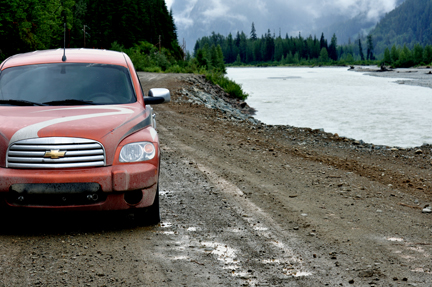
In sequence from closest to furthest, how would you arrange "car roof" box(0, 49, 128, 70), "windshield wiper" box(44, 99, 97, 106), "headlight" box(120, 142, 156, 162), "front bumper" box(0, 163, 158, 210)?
"front bumper" box(0, 163, 158, 210), "headlight" box(120, 142, 156, 162), "windshield wiper" box(44, 99, 97, 106), "car roof" box(0, 49, 128, 70)

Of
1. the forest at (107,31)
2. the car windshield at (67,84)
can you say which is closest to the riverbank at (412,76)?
the forest at (107,31)

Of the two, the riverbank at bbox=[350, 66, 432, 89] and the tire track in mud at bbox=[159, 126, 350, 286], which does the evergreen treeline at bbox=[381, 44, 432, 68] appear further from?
the tire track in mud at bbox=[159, 126, 350, 286]

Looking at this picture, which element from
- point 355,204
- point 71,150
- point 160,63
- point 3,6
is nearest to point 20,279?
point 71,150

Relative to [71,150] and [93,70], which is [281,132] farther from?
[71,150]

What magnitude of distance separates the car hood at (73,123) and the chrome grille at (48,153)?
60 mm

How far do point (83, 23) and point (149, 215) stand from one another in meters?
91.0

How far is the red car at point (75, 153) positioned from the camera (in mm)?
4305

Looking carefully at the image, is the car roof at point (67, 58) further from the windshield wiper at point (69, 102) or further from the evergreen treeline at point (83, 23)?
the evergreen treeline at point (83, 23)

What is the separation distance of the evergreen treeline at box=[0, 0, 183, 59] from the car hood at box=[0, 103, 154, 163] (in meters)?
38.7

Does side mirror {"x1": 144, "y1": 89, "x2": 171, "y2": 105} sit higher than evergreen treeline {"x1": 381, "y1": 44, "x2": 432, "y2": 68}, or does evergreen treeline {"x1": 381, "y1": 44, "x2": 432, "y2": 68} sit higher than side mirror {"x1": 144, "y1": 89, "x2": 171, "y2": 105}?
evergreen treeline {"x1": 381, "y1": 44, "x2": 432, "y2": 68}

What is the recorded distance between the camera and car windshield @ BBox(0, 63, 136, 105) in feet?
17.4

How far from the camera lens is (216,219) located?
5309 millimetres

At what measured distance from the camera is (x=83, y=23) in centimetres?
8894

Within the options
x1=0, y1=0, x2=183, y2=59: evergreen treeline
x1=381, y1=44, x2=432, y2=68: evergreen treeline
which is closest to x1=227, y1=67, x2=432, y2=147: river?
x1=0, y1=0, x2=183, y2=59: evergreen treeline
